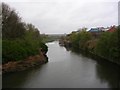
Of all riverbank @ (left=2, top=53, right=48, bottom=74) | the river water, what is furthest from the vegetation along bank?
the river water

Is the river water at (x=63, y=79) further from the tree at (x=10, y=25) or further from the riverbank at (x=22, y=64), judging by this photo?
the tree at (x=10, y=25)

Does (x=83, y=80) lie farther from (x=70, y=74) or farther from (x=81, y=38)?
(x=81, y=38)

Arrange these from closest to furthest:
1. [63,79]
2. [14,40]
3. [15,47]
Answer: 1. [63,79]
2. [15,47]
3. [14,40]

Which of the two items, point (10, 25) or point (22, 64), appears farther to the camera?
point (10, 25)

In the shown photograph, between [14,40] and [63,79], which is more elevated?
[14,40]

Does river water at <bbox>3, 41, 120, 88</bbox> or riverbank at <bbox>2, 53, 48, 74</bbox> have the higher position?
riverbank at <bbox>2, 53, 48, 74</bbox>

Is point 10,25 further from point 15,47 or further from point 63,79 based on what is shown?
point 63,79

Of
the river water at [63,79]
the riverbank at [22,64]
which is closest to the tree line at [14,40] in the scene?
the riverbank at [22,64]

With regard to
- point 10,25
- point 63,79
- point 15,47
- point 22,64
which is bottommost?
point 63,79

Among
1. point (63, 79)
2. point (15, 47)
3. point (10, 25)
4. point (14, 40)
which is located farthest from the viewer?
point (10, 25)

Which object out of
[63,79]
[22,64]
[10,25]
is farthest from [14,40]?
[63,79]

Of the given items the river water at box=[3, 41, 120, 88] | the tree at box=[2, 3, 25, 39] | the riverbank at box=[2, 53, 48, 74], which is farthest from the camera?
the tree at box=[2, 3, 25, 39]

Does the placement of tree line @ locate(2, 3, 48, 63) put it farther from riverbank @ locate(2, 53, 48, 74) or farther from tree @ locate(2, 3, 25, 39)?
riverbank @ locate(2, 53, 48, 74)

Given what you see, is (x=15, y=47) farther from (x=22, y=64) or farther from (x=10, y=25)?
(x=10, y=25)
